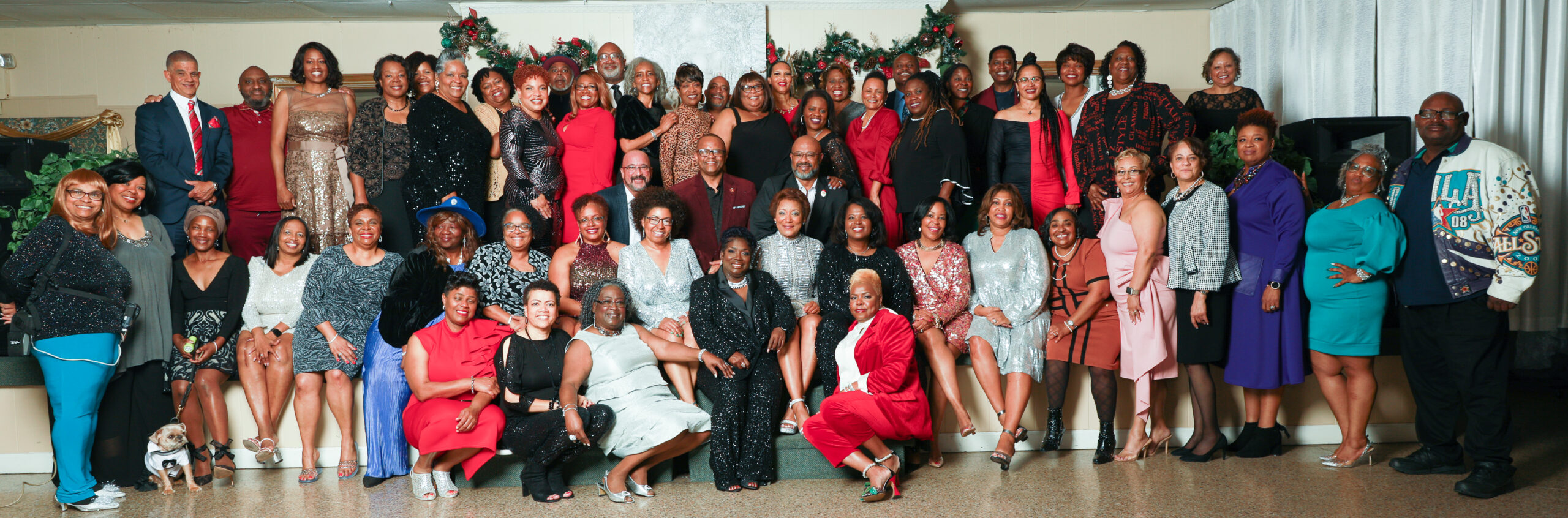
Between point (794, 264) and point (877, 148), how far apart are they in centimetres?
99

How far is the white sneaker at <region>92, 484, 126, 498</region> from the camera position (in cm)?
367

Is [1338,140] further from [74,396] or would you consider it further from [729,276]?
[74,396]

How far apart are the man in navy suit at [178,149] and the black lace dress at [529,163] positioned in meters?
1.54

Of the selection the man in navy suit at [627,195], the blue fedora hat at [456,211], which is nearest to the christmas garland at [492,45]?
the man in navy suit at [627,195]

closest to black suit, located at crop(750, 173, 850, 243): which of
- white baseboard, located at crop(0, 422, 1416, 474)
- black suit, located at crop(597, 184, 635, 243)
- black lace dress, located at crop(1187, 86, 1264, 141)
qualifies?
black suit, located at crop(597, 184, 635, 243)

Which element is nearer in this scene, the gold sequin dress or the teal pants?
the teal pants

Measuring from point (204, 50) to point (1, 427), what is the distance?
4663mm

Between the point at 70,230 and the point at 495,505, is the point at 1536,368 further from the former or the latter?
the point at 70,230

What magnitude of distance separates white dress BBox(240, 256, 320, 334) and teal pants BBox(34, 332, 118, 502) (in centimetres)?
57

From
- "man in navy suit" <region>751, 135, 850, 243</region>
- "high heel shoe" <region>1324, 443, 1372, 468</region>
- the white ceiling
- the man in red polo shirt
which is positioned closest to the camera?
"high heel shoe" <region>1324, 443, 1372, 468</region>

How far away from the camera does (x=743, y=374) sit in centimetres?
384

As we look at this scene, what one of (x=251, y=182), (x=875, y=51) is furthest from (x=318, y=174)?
(x=875, y=51)

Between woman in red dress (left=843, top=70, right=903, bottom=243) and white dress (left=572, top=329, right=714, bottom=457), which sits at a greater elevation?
woman in red dress (left=843, top=70, right=903, bottom=243)

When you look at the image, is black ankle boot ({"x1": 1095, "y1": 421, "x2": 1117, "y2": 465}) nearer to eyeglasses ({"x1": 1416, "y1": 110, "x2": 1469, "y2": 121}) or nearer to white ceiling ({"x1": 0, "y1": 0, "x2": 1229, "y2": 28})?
eyeglasses ({"x1": 1416, "y1": 110, "x2": 1469, "y2": 121})
